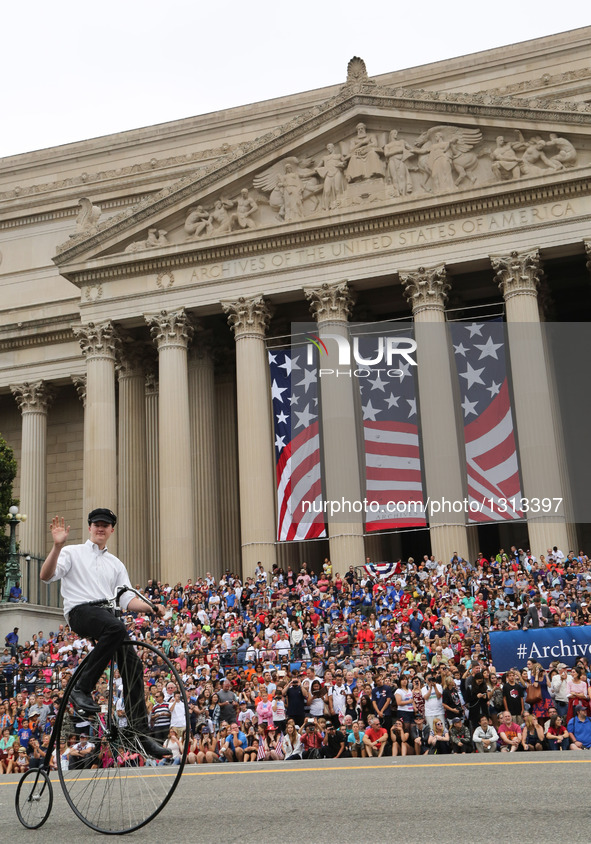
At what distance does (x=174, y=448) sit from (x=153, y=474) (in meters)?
3.71

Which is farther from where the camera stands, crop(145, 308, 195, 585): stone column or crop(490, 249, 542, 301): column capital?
crop(145, 308, 195, 585): stone column

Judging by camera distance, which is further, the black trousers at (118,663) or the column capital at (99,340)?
the column capital at (99,340)

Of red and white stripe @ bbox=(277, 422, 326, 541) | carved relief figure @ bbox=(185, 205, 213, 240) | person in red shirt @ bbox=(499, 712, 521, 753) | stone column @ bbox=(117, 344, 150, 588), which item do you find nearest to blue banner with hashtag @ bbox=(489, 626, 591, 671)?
person in red shirt @ bbox=(499, 712, 521, 753)

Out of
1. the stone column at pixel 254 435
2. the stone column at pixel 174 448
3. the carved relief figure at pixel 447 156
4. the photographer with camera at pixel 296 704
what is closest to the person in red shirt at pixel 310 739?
the photographer with camera at pixel 296 704

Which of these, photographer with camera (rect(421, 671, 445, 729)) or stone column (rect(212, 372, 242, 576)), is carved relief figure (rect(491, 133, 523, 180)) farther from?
photographer with camera (rect(421, 671, 445, 729))

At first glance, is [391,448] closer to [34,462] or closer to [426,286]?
[426,286]

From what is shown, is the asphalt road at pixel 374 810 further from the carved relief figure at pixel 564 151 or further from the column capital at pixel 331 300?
the carved relief figure at pixel 564 151

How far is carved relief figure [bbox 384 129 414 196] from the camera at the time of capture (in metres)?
37.8

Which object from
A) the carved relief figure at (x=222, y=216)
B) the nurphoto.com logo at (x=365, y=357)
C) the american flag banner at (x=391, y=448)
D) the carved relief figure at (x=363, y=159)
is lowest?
the american flag banner at (x=391, y=448)

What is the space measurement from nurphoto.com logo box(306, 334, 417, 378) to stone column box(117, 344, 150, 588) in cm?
867

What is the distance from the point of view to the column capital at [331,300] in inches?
1486

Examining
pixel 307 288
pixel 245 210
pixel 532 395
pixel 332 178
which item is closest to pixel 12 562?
pixel 307 288

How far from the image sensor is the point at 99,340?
40.3m

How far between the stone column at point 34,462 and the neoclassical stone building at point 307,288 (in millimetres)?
104
